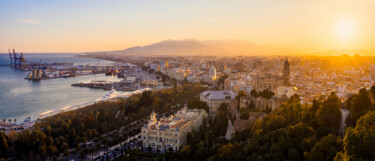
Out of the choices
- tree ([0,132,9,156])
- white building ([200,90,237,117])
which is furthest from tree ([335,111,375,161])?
white building ([200,90,237,117])

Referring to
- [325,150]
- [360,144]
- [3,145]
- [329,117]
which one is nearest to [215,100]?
[329,117]

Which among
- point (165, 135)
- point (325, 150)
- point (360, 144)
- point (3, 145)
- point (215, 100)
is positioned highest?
point (360, 144)

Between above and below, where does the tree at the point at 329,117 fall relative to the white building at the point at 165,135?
above

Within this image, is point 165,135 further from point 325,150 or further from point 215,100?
point 325,150

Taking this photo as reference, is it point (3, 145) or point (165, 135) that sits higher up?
point (165, 135)

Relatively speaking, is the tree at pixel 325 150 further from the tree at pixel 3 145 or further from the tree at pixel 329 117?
the tree at pixel 3 145

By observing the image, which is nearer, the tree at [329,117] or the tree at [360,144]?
the tree at [360,144]

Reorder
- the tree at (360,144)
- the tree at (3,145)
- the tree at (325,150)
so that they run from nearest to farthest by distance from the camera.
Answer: the tree at (360,144)
the tree at (325,150)
the tree at (3,145)

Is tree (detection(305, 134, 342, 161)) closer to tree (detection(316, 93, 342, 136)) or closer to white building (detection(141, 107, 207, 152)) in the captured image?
tree (detection(316, 93, 342, 136))

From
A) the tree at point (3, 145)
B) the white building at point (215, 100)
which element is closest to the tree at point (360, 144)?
the tree at point (3, 145)
